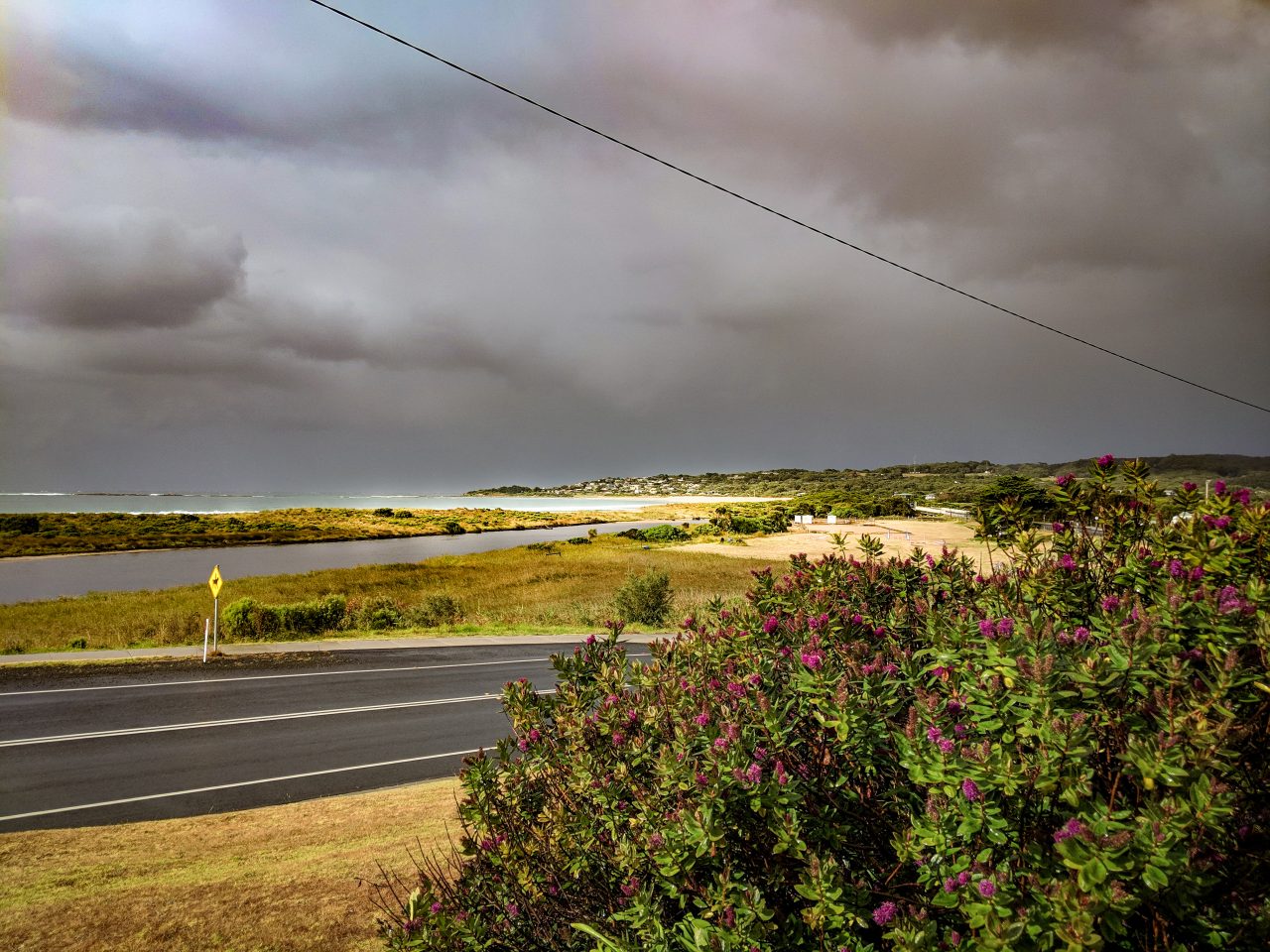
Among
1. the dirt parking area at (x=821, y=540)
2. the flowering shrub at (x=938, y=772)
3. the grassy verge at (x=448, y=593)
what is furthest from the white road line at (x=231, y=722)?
the dirt parking area at (x=821, y=540)

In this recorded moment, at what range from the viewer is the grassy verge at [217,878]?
5.17 m

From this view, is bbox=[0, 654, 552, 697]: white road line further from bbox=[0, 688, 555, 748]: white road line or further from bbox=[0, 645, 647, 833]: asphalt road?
bbox=[0, 688, 555, 748]: white road line

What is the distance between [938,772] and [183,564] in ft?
235

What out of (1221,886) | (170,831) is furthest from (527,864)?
(170,831)

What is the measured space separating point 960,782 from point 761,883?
0.99 meters

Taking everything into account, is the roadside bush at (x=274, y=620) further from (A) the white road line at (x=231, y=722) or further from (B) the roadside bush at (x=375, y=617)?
(A) the white road line at (x=231, y=722)

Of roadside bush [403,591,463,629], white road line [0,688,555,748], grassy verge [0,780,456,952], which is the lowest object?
roadside bush [403,591,463,629]

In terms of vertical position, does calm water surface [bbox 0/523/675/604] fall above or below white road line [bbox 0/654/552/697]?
below

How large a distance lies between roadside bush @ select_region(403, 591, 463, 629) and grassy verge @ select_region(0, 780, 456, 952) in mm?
20506

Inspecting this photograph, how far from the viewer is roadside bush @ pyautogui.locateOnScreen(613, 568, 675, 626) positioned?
29.3 metres

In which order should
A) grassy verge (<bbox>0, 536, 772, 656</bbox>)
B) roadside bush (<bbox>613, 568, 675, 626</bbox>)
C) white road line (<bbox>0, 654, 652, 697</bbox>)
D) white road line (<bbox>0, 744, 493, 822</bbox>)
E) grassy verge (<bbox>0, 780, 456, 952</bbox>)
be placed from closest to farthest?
grassy verge (<bbox>0, 780, 456, 952</bbox>) → white road line (<bbox>0, 744, 493, 822</bbox>) → white road line (<bbox>0, 654, 652, 697</bbox>) → grassy verge (<bbox>0, 536, 772, 656</bbox>) → roadside bush (<bbox>613, 568, 675, 626</bbox>)

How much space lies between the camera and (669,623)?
92.8ft

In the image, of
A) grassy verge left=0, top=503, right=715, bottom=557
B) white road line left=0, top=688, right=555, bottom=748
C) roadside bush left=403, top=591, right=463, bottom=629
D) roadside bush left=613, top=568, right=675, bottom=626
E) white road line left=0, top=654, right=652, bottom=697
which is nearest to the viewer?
white road line left=0, top=688, right=555, bottom=748

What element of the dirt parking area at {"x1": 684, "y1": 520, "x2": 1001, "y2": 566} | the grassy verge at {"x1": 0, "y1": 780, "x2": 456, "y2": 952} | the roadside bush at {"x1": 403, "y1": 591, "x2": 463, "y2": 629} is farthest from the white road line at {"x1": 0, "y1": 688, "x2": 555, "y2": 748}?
the dirt parking area at {"x1": 684, "y1": 520, "x2": 1001, "y2": 566}
